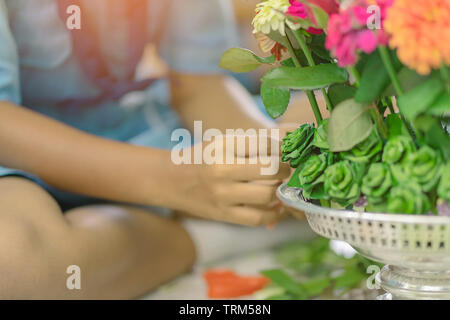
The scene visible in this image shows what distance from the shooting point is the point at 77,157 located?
697mm

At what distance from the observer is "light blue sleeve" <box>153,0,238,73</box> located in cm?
97

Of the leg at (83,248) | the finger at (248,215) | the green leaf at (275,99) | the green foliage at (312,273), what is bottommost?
the green foliage at (312,273)

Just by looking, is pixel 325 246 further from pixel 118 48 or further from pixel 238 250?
pixel 118 48

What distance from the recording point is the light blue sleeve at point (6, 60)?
68 centimetres

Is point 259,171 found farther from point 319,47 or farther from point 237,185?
point 319,47

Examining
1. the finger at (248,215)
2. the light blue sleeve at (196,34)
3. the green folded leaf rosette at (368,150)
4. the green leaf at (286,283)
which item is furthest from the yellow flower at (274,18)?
the light blue sleeve at (196,34)

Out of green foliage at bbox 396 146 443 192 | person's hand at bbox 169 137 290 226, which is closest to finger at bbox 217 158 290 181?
person's hand at bbox 169 137 290 226

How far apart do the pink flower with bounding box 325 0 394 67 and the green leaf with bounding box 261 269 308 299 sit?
0.38 meters

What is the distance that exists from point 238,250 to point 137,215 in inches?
7.3

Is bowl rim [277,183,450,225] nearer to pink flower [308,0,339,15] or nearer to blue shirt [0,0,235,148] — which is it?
pink flower [308,0,339,15]

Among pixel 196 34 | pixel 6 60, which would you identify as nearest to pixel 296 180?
pixel 6 60

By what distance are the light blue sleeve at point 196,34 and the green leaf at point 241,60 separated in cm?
46

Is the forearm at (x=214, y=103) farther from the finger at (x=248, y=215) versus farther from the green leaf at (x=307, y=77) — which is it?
the green leaf at (x=307, y=77)

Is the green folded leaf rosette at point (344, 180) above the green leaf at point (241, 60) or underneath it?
underneath
